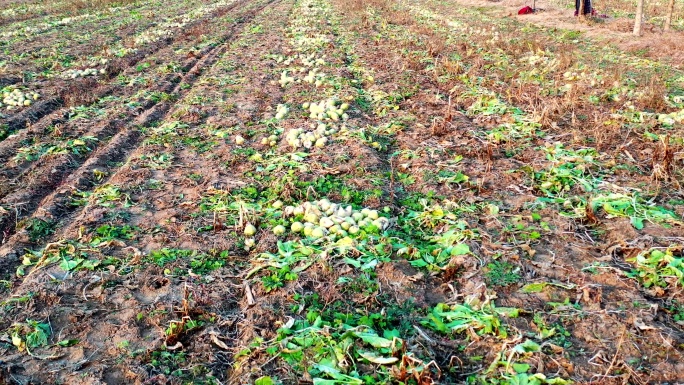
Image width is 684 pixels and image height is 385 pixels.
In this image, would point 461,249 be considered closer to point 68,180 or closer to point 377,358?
point 377,358

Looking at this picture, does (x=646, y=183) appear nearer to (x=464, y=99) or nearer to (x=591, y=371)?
(x=591, y=371)

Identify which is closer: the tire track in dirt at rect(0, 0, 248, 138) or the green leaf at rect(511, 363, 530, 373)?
the green leaf at rect(511, 363, 530, 373)

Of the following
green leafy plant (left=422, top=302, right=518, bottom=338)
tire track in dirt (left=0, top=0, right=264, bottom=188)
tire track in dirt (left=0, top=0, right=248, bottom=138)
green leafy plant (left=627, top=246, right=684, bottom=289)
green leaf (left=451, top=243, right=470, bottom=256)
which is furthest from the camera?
tire track in dirt (left=0, top=0, right=248, bottom=138)

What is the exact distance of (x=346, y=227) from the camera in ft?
16.2

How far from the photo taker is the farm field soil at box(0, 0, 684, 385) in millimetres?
3533

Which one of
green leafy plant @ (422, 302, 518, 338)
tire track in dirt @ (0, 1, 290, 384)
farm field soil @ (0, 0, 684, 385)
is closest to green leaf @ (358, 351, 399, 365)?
farm field soil @ (0, 0, 684, 385)

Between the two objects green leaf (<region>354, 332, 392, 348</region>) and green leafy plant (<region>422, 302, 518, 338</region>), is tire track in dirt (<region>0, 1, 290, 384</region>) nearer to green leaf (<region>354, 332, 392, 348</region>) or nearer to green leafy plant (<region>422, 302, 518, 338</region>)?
green leaf (<region>354, 332, 392, 348</region>)

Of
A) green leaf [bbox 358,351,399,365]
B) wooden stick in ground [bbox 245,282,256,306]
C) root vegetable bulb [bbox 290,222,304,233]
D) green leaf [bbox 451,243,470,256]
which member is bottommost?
green leaf [bbox 451,243,470,256]

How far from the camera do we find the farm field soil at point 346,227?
11.6 ft

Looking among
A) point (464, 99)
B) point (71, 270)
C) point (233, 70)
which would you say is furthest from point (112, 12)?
point (71, 270)

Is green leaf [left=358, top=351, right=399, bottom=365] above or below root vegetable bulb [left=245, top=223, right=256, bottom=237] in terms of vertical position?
below

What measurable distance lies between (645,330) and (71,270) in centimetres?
496

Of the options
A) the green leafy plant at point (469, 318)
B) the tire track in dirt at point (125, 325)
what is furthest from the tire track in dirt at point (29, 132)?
the green leafy plant at point (469, 318)

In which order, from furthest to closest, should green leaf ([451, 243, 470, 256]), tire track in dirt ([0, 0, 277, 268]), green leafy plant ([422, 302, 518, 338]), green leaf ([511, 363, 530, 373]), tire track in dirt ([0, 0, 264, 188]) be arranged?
tire track in dirt ([0, 0, 264, 188])
tire track in dirt ([0, 0, 277, 268])
green leaf ([451, 243, 470, 256])
green leafy plant ([422, 302, 518, 338])
green leaf ([511, 363, 530, 373])
